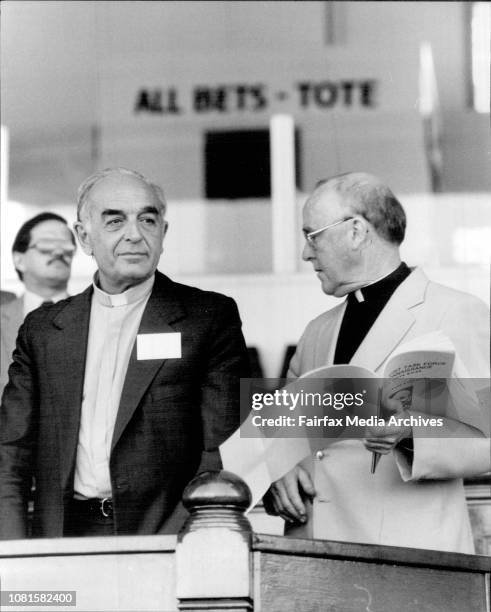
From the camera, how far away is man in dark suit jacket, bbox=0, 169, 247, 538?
4079 millimetres

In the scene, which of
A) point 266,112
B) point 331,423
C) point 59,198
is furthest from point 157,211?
point 266,112

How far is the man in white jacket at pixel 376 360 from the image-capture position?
4.02 metres

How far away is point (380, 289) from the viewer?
14.1 feet

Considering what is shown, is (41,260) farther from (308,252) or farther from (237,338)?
(308,252)

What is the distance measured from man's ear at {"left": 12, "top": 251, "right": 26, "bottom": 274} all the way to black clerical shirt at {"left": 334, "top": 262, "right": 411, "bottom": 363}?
119cm

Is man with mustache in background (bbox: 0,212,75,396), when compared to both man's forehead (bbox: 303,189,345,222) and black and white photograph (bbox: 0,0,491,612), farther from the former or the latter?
man's forehead (bbox: 303,189,345,222)

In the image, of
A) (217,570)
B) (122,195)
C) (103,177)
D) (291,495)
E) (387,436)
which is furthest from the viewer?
(103,177)

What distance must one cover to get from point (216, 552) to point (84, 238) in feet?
4.72

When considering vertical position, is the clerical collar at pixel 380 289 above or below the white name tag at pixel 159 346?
above

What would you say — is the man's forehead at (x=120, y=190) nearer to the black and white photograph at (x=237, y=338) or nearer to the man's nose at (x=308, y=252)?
the black and white photograph at (x=237, y=338)

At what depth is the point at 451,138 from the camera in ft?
17.5

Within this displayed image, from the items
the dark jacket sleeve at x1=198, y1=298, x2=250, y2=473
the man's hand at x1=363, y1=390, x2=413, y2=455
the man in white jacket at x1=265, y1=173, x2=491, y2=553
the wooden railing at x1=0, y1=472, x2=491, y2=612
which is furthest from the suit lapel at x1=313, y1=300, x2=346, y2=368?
the wooden railing at x1=0, y1=472, x2=491, y2=612

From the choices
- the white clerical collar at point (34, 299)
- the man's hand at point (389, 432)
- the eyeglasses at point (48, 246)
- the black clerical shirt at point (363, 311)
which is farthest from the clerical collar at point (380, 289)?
the eyeglasses at point (48, 246)

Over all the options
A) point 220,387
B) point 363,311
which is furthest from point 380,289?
point 220,387
